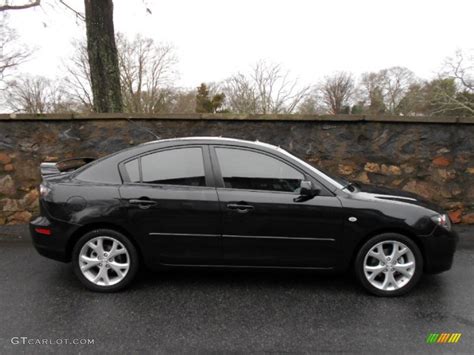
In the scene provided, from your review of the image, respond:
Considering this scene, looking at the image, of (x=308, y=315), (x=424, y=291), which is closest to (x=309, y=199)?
(x=308, y=315)

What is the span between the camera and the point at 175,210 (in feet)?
9.34

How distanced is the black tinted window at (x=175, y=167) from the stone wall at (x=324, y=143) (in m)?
2.04

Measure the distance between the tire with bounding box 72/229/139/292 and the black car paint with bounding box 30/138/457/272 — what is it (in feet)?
0.27

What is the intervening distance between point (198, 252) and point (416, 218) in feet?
6.90

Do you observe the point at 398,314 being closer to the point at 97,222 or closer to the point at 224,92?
the point at 97,222

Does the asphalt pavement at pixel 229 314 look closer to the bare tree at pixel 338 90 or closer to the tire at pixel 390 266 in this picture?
the tire at pixel 390 266

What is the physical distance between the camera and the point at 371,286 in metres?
2.84


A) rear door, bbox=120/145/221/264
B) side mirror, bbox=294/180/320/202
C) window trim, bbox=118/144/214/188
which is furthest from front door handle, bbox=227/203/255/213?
side mirror, bbox=294/180/320/202

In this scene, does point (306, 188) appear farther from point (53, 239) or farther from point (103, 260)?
point (53, 239)

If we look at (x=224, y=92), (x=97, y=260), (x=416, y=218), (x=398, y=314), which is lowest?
(x=398, y=314)

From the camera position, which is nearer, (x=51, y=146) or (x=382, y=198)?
(x=382, y=198)

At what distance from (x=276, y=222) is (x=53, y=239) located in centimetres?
217

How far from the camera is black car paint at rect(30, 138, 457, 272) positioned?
9.28ft

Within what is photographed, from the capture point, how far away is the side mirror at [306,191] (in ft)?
9.14
